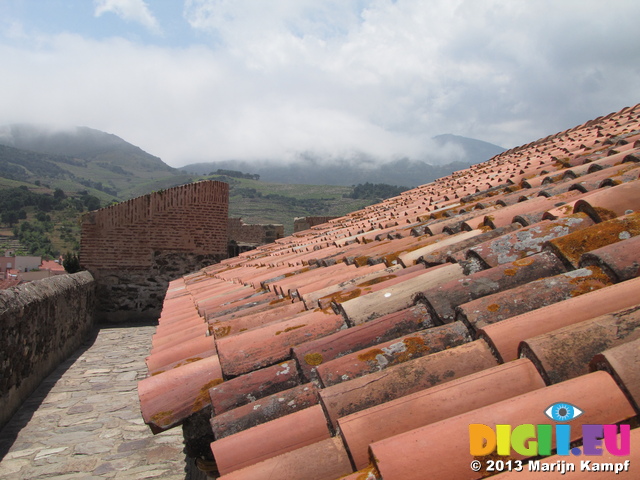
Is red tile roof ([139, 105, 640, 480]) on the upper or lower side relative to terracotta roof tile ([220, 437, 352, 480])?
upper

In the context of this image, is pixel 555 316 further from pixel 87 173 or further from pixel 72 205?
pixel 87 173

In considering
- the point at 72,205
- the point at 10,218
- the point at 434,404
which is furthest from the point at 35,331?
the point at 72,205

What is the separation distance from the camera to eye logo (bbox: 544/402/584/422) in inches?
48.7

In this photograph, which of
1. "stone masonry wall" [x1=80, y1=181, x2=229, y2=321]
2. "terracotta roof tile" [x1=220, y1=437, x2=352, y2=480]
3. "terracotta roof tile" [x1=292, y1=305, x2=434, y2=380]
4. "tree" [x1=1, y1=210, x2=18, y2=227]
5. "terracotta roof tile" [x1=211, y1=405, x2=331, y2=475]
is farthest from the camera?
"tree" [x1=1, y1=210, x2=18, y2=227]

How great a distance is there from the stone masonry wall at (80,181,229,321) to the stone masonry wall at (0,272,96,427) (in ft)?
4.54

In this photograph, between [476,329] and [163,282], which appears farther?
[163,282]

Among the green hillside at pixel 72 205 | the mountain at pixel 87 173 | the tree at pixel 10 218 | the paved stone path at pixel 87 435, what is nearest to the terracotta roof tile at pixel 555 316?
the paved stone path at pixel 87 435

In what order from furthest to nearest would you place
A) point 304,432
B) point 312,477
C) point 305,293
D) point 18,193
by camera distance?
point 18,193 < point 305,293 < point 304,432 < point 312,477

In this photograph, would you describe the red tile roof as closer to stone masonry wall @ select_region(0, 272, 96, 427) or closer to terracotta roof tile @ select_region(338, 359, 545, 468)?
terracotta roof tile @ select_region(338, 359, 545, 468)

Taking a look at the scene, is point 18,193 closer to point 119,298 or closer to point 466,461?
point 119,298

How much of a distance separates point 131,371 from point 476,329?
7698mm

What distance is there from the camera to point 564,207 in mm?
2699

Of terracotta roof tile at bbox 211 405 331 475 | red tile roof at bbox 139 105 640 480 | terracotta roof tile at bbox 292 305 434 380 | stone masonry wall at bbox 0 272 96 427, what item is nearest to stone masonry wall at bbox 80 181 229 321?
stone masonry wall at bbox 0 272 96 427

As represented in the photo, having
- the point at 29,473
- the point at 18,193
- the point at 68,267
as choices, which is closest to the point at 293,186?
the point at 18,193
